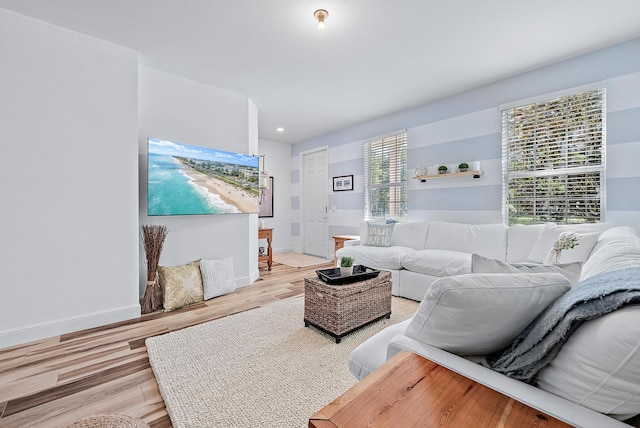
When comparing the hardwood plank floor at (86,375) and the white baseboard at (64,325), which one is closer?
the hardwood plank floor at (86,375)

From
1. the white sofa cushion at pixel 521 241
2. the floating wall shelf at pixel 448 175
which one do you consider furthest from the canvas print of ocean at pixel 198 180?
the white sofa cushion at pixel 521 241

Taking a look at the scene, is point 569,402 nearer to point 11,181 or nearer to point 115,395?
point 115,395

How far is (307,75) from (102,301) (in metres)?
3.18

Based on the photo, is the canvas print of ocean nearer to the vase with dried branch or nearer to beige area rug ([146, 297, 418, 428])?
the vase with dried branch

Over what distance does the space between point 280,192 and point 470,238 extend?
168 inches

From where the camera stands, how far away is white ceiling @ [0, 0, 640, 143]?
221 centimetres

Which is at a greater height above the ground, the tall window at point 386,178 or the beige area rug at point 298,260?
the tall window at point 386,178

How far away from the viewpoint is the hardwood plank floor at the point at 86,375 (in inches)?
60.7

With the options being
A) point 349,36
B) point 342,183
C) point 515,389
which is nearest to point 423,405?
point 515,389

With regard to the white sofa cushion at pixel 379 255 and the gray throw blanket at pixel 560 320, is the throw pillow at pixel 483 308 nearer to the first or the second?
the gray throw blanket at pixel 560 320

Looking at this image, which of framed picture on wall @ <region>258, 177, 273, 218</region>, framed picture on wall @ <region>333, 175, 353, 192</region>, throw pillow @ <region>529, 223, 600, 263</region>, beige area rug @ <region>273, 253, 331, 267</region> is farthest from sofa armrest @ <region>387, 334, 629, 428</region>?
framed picture on wall @ <region>258, 177, 273, 218</region>

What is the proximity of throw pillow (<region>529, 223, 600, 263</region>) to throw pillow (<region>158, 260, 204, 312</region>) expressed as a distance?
11.5ft

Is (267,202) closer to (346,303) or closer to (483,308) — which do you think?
(346,303)

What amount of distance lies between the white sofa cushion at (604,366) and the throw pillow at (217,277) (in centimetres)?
325
